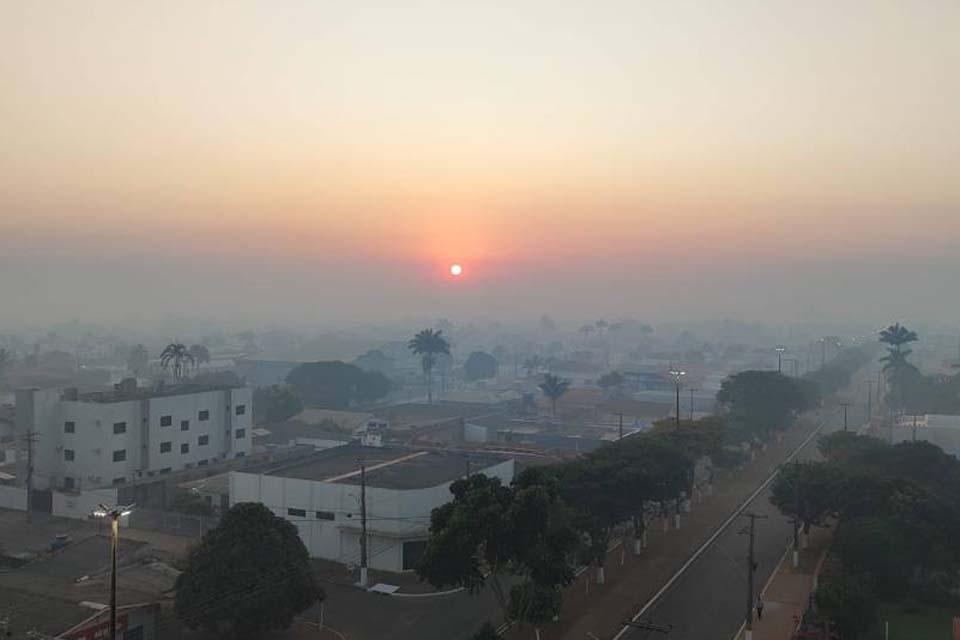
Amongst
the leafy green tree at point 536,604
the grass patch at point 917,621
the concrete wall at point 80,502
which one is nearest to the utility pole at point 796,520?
the grass patch at point 917,621

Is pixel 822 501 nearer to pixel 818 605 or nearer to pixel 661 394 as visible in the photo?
pixel 818 605

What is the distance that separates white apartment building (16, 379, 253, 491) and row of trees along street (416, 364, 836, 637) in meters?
28.3

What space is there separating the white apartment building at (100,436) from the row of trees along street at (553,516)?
28.3 m

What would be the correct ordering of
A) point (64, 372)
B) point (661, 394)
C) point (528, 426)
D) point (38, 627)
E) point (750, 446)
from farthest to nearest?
point (64, 372), point (661, 394), point (528, 426), point (750, 446), point (38, 627)

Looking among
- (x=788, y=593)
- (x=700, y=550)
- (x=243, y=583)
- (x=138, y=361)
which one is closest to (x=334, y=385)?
(x=700, y=550)

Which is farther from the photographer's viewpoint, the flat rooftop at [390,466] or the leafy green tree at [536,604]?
the flat rooftop at [390,466]

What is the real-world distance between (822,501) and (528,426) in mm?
44644

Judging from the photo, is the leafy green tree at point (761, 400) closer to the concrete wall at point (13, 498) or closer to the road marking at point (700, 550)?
the road marking at point (700, 550)

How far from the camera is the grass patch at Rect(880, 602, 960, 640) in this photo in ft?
101

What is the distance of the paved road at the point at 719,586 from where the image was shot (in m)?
30.9

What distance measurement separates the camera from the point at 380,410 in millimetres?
98500

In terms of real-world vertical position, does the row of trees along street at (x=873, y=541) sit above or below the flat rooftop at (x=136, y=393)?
below

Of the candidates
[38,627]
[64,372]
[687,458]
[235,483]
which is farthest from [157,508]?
[64,372]

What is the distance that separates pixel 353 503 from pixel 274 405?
4884 cm
